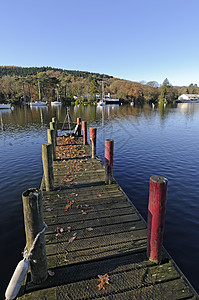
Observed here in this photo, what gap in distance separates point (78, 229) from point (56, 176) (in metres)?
4.54

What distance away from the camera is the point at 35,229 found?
11.8 ft

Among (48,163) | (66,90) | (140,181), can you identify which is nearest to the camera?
(48,163)

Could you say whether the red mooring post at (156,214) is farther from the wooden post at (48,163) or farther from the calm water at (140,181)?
the wooden post at (48,163)

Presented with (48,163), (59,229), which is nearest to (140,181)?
(48,163)

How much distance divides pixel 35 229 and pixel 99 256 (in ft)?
6.32

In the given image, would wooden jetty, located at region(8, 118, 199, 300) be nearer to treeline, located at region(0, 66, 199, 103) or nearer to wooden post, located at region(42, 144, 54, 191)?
wooden post, located at region(42, 144, 54, 191)

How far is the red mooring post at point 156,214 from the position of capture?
3.93 meters

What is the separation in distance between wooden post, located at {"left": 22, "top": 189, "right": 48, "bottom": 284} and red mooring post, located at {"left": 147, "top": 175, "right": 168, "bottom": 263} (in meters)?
2.47

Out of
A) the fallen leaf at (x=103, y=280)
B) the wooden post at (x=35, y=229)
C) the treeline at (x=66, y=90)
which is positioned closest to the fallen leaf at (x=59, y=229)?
the wooden post at (x=35, y=229)

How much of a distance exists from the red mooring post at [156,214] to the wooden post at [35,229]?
8.10ft

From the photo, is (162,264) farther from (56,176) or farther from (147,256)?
(56,176)

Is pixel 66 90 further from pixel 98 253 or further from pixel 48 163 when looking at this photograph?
pixel 98 253

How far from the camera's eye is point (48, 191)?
313 inches

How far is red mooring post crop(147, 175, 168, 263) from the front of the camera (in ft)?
12.9
